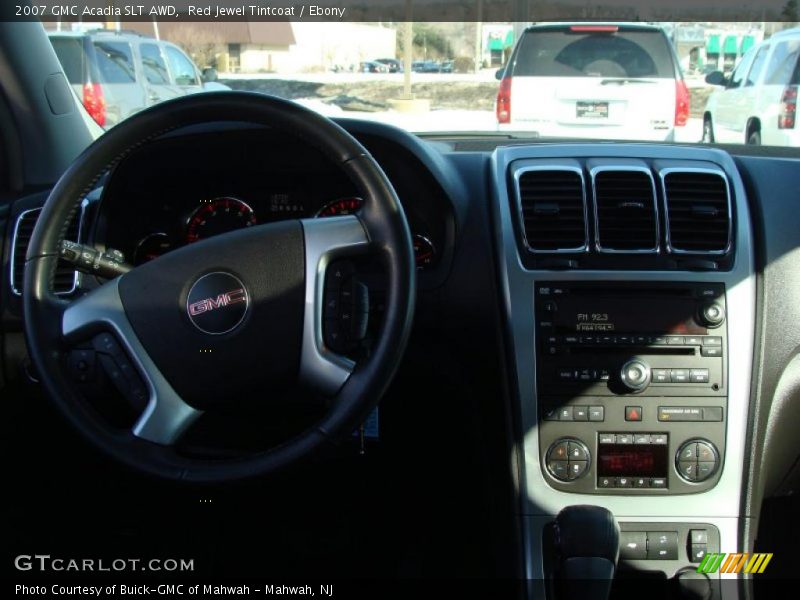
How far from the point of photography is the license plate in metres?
6.32

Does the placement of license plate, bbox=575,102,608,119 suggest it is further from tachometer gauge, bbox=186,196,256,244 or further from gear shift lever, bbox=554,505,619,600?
gear shift lever, bbox=554,505,619,600

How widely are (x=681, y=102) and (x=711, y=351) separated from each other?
16.4ft

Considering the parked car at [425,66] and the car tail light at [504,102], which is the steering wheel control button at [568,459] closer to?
the parked car at [425,66]

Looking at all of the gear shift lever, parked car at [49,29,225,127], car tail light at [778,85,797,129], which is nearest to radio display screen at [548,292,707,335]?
the gear shift lever

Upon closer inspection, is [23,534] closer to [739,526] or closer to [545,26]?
Answer: [739,526]

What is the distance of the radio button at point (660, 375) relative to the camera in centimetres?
275

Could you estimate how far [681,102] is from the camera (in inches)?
287

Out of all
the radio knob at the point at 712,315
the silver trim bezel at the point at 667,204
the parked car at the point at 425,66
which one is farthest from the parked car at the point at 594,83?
the radio knob at the point at 712,315

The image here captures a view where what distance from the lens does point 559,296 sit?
274 centimetres

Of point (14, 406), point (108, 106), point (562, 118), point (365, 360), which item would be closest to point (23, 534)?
point (14, 406)

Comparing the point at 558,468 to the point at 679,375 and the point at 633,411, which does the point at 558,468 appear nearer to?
the point at 633,411

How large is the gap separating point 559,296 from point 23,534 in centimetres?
197

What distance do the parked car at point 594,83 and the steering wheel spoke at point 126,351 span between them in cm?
465
